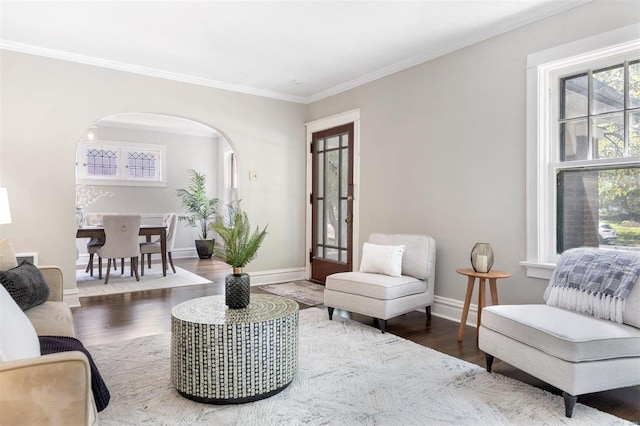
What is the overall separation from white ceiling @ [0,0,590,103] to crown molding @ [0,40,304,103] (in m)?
0.01

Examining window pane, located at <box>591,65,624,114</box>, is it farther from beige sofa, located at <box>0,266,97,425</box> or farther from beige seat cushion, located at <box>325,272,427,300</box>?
beige sofa, located at <box>0,266,97,425</box>

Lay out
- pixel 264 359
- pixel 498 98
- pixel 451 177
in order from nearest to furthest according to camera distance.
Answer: pixel 264 359 < pixel 498 98 < pixel 451 177

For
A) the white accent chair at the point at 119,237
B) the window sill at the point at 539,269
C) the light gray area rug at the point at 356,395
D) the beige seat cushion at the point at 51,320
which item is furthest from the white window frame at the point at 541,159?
the white accent chair at the point at 119,237

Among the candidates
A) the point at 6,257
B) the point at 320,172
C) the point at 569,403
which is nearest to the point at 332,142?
the point at 320,172

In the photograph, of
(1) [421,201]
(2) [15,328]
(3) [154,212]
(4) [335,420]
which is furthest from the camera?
(3) [154,212]

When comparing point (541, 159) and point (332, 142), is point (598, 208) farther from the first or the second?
point (332, 142)

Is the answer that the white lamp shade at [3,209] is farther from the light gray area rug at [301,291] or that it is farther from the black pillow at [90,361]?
the light gray area rug at [301,291]

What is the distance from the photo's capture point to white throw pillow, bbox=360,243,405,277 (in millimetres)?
3641

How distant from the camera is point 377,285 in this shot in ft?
11.0

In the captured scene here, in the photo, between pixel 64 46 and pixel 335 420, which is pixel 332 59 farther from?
pixel 335 420

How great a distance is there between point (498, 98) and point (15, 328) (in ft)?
11.7

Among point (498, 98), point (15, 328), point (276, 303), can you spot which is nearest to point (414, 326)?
point (276, 303)

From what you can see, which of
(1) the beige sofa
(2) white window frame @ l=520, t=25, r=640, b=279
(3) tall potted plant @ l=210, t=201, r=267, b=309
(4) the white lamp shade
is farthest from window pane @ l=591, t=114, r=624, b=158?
(4) the white lamp shade

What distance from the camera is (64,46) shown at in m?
3.96
